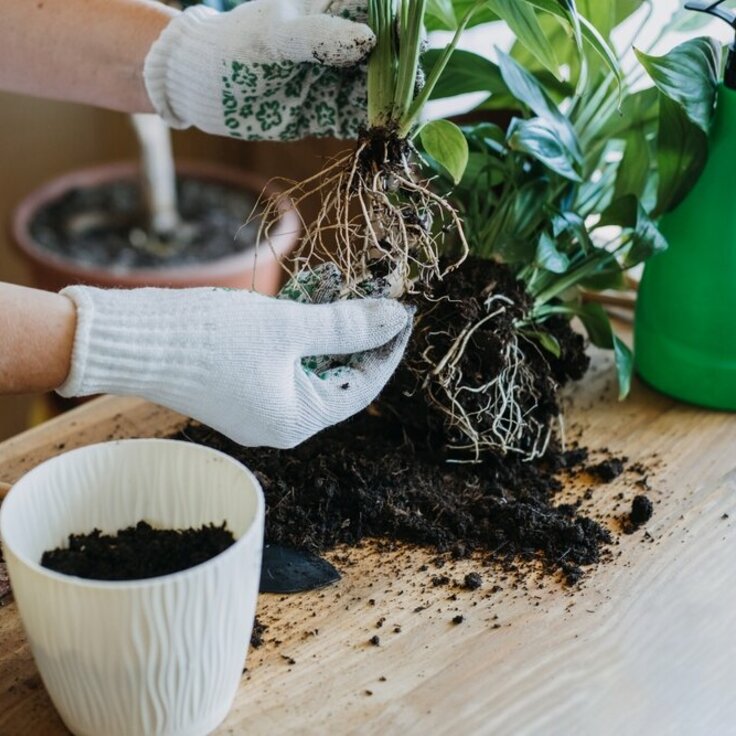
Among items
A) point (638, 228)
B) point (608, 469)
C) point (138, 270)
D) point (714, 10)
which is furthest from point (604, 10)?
point (138, 270)

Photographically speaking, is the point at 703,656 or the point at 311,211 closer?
the point at 703,656

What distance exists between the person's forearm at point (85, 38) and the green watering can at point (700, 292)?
0.55 m

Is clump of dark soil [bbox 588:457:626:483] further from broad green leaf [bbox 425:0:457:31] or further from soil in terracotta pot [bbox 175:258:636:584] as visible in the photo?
broad green leaf [bbox 425:0:457:31]

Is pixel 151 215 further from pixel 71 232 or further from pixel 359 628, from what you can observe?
pixel 359 628

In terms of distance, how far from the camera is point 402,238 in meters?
0.89

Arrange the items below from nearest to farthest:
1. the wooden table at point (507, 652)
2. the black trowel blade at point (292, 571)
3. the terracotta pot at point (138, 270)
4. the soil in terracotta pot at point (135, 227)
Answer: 1. the wooden table at point (507, 652)
2. the black trowel blade at point (292, 571)
3. the terracotta pot at point (138, 270)
4. the soil in terracotta pot at point (135, 227)

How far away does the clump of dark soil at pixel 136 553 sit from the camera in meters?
0.67

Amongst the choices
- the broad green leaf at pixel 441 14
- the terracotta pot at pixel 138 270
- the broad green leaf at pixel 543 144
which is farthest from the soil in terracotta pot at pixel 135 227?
the broad green leaf at pixel 543 144

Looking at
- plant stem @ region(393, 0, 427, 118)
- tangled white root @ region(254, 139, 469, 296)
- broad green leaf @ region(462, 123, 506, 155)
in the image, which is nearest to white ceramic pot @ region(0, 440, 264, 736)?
tangled white root @ region(254, 139, 469, 296)

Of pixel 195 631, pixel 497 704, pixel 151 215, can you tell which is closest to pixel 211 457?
pixel 195 631

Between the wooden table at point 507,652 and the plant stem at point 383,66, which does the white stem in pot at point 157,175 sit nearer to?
the plant stem at point 383,66

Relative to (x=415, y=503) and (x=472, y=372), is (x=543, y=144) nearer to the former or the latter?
(x=472, y=372)

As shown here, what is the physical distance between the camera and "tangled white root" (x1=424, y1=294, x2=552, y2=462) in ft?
3.03

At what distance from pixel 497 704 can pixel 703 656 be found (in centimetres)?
17
